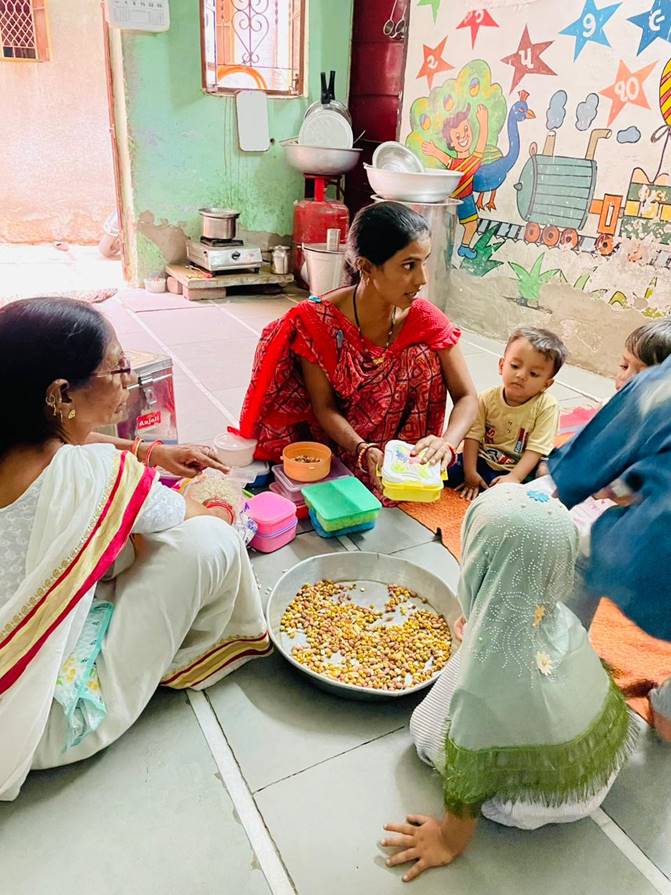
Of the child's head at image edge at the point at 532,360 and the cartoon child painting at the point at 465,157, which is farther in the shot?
the cartoon child painting at the point at 465,157

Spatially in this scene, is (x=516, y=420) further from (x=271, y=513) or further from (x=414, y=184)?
(x=414, y=184)

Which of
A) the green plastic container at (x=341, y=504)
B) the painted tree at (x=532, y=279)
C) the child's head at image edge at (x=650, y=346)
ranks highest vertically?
the child's head at image edge at (x=650, y=346)

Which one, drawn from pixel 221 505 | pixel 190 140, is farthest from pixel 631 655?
pixel 190 140

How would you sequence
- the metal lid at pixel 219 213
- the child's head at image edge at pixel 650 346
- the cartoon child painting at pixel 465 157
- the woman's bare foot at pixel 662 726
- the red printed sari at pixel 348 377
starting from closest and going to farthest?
the woman's bare foot at pixel 662 726
the child's head at image edge at pixel 650 346
the red printed sari at pixel 348 377
the cartoon child painting at pixel 465 157
the metal lid at pixel 219 213

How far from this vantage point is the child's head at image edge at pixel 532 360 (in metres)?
2.19

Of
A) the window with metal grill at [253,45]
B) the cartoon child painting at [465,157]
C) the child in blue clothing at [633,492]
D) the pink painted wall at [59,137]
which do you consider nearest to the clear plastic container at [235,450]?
the child in blue clothing at [633,492]

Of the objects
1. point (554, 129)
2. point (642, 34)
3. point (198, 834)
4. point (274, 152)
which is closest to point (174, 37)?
point (274, 152)

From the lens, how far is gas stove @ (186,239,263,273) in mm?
4590

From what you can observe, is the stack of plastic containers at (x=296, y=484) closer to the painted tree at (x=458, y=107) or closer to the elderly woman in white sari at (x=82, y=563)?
the elderly woman in white sari at (x=82, y=563)

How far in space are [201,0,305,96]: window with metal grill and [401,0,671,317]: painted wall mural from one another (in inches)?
35.4

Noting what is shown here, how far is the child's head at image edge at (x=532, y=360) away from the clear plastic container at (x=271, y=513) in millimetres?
892

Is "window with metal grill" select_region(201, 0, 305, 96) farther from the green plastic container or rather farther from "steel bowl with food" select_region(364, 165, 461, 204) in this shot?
the green plastic container

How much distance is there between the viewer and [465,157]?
412 centimetres

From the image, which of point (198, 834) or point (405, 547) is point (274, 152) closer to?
point (405, 547)
